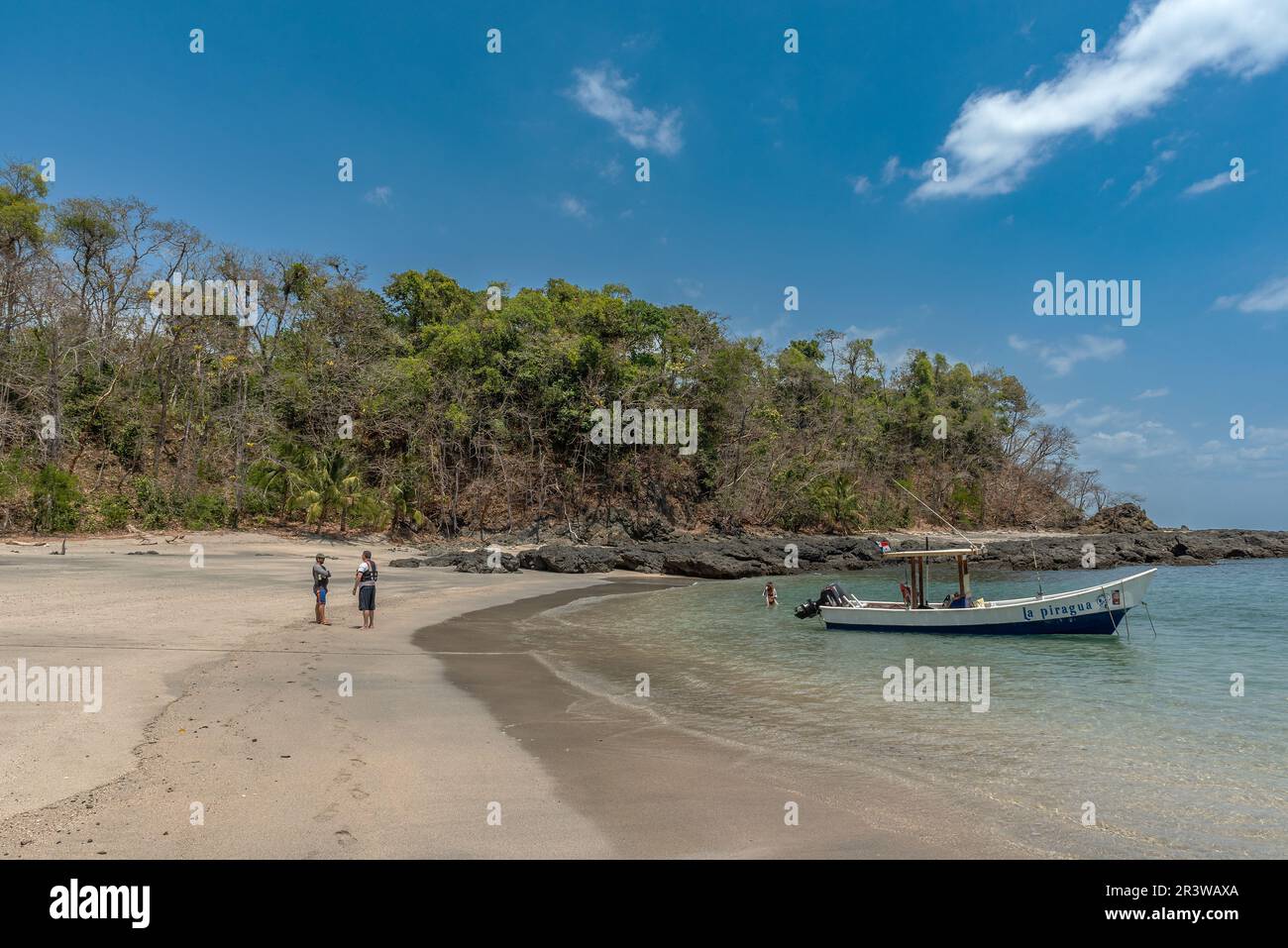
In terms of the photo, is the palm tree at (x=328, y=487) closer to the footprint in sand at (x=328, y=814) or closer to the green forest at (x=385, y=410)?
the green forest at (x=385, y=410)

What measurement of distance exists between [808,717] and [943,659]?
727 cm

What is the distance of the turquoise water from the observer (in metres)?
7.70

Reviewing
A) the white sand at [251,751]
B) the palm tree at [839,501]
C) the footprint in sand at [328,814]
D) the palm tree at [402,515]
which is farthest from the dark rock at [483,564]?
the palm tree at [839,501]

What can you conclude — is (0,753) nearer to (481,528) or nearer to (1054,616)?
(1054,616)

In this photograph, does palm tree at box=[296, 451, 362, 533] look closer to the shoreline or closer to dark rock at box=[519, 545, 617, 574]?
dark rock at box=[519, 545, 617, 574]

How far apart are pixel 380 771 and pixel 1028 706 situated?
10576 millimetres

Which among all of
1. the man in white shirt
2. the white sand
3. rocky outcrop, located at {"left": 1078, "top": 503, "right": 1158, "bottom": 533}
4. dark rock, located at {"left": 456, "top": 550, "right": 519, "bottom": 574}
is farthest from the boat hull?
rocky outcrop, located at {"left": 1078, "top": 503, "right": 1158, "bottom": 533}

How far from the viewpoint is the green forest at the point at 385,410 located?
3578 centimetres

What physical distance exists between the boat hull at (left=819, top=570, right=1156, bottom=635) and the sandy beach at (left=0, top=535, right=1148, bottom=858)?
1214cm

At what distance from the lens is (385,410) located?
45094 millimetres

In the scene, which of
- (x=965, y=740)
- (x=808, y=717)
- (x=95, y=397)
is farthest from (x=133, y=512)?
(x=965, y=740)

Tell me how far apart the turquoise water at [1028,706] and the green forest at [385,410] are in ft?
81.1

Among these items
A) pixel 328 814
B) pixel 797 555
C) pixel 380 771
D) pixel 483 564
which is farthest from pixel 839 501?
pixel 328 814

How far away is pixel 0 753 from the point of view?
23.1ft
